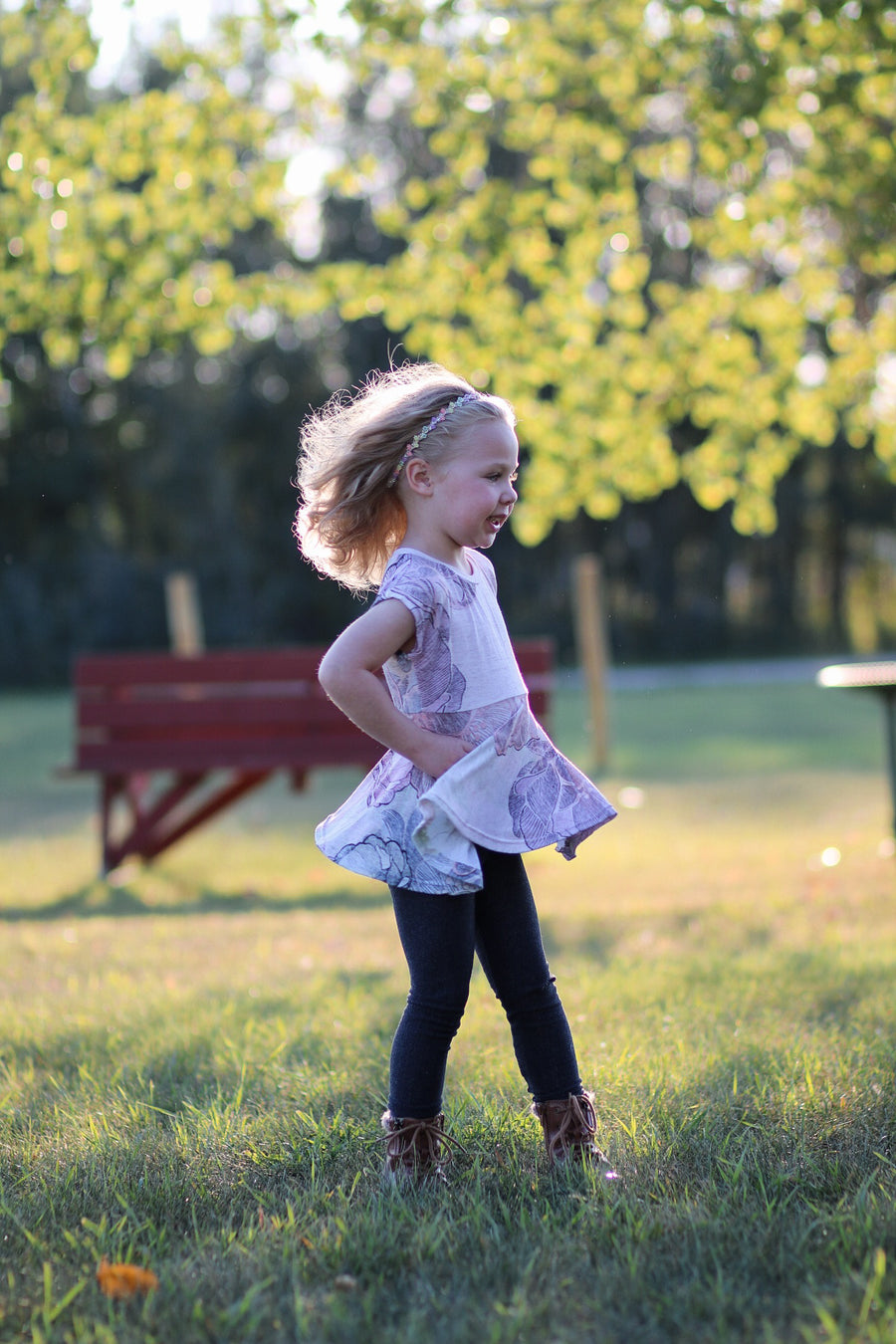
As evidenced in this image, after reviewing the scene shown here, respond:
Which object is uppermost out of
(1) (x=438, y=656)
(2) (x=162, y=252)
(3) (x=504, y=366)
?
(2) (x=162, y=252)

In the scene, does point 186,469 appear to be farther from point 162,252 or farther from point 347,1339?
point 347,1339

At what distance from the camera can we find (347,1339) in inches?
76.3

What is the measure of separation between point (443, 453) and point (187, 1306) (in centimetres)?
161

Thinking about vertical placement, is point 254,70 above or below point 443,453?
above

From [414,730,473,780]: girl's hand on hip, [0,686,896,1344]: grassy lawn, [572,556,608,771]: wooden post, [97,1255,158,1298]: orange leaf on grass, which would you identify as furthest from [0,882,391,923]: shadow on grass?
[572,556,608,771]: wooden post

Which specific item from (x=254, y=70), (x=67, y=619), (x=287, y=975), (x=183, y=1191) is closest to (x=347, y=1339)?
(x=183, y=1191)

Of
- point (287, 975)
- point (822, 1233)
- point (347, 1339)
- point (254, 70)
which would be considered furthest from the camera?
point (254, 70)

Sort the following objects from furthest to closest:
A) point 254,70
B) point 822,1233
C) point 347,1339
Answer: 1. point 254,70
2. point 822,1233
3. point 347,1339

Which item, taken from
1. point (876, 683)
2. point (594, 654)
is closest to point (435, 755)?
point (876, 683)

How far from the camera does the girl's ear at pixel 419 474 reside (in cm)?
267

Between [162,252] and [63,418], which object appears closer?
[162,252]

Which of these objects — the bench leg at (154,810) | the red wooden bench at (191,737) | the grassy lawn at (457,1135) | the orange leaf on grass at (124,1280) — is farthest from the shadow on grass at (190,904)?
the orange leaf on grass at (124,1280)

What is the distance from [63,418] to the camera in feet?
112

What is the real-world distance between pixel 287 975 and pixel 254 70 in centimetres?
2627
